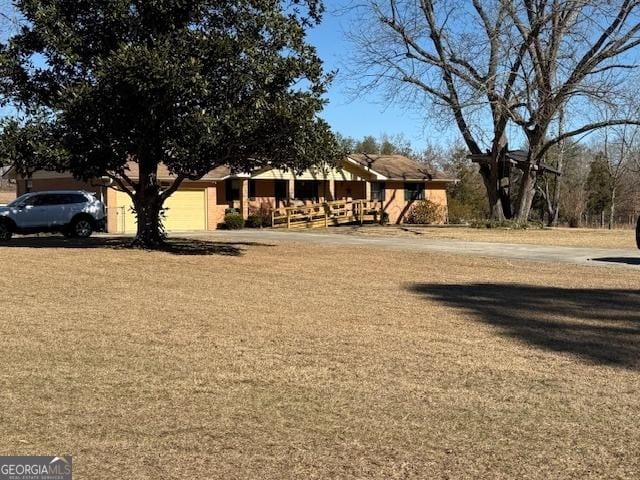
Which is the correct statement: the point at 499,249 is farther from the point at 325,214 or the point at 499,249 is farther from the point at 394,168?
the point at 394,168

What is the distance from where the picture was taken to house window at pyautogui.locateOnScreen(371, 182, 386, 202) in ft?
140

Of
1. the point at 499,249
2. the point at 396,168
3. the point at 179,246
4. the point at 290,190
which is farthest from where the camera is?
the point at 396,168

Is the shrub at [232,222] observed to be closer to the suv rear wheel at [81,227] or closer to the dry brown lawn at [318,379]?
the suv rear wheel at [81,227]

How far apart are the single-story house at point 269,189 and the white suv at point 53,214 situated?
2.02 m

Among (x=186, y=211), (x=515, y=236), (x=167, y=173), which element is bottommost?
(x=515, y=236)

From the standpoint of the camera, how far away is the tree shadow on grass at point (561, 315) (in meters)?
8.19

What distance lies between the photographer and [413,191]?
1738 inches

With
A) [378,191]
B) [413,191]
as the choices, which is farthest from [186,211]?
[413,191]

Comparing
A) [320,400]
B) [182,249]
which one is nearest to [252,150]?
[182,249]

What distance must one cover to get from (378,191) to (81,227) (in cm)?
1988

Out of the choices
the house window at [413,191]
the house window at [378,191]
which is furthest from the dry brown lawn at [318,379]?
the house window at [413,191]

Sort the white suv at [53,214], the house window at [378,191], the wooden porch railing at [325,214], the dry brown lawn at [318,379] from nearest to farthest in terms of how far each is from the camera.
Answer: the dry brown lawn at [318,379] → the white suv at [53,214] → the wooden porch railing at [325,214] → the house window at [378,191]

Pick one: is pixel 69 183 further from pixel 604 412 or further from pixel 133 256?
pixel 604 412

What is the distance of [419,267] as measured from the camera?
57.1 ft
